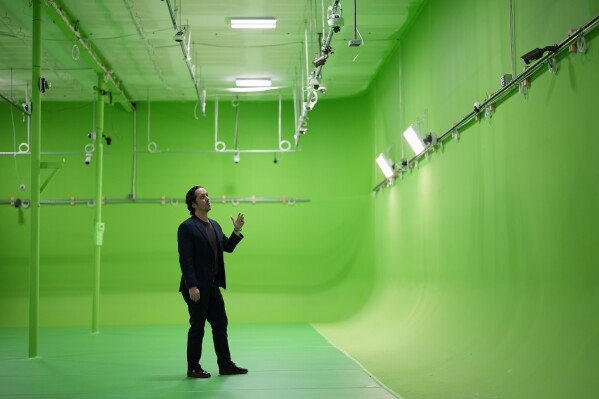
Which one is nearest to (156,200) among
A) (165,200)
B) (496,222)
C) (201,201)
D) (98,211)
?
(165,200)

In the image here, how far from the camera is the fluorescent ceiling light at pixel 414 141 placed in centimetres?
897

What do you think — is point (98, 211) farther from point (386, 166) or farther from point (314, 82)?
point (386, 166)

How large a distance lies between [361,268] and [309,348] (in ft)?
16.3

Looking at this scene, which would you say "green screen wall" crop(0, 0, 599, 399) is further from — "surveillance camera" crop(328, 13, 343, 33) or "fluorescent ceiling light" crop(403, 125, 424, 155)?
"surveillance camera" crop(328, 13, 343, 33)

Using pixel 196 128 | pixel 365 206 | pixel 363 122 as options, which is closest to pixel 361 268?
pixel 365 206

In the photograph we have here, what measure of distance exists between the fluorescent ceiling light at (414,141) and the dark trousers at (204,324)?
372 cm

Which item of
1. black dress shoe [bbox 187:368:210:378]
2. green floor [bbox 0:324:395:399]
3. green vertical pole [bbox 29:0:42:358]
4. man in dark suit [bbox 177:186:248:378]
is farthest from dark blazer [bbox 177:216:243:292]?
green vertical pole [bbox 29:0:42:358]

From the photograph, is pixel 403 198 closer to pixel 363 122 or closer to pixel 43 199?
pixel 363 122

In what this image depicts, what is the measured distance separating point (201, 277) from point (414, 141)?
12.9 feet

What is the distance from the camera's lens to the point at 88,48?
35.1 ft

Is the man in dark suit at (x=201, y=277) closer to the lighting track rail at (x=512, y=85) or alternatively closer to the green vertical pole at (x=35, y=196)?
the lighting track rail at (x=512, y=85)

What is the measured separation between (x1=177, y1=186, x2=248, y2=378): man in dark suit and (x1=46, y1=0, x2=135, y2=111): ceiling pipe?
4.06 meters

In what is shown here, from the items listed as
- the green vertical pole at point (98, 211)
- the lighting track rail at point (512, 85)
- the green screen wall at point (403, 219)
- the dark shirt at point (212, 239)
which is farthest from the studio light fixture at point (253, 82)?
the dark shirt at point (212, 239)

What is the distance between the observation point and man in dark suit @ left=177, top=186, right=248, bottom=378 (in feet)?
20.6
